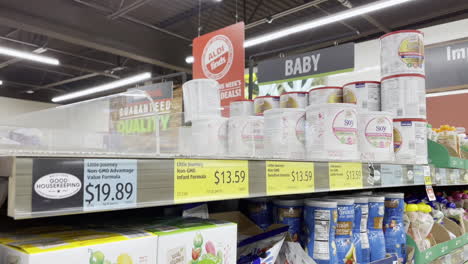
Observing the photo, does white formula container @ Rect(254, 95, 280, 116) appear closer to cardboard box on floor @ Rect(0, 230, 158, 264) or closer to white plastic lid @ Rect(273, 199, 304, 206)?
white plastic lid @ Rect(273, 199, 304, 206)

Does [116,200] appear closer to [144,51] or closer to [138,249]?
[138,249]

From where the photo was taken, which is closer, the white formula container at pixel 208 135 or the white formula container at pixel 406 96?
the white formula container at pixel 208 135

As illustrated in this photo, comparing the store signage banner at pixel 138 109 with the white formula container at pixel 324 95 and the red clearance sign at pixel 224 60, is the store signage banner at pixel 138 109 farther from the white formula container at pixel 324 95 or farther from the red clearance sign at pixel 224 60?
the white formula container at pixel 324 95

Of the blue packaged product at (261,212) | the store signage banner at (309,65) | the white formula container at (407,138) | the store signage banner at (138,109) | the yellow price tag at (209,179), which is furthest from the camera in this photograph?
the store signage banner at (138,109)

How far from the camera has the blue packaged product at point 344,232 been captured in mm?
1185

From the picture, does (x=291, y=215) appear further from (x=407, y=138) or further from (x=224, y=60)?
(x=224, y=60)

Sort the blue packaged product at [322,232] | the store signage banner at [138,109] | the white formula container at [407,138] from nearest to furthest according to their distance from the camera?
the blue packaged product at [322,232] < the white formula container at [407,138] < the store signage banner at [138,109]

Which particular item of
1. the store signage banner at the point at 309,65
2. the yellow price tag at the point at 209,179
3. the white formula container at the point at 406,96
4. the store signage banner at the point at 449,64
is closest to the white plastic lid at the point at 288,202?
the yellow price tag at the point at 209,179

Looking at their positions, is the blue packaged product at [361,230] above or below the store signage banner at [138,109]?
below

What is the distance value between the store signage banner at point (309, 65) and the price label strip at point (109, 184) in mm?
3020

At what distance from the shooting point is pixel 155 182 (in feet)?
1.97

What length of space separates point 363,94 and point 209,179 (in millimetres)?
1004

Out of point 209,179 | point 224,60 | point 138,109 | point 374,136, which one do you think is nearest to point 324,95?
point 374,136

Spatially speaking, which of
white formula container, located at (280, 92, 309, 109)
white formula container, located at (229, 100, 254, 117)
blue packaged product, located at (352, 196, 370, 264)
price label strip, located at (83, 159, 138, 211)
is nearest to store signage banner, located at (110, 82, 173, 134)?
white formula container, located at (229, 100, 254, 117)
